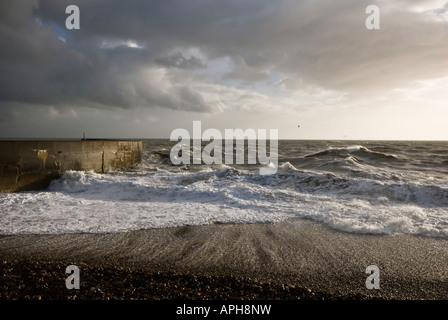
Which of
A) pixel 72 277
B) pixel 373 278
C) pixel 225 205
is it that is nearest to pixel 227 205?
pixel 225 205

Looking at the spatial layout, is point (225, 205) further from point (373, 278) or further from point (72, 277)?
point (72, 277)

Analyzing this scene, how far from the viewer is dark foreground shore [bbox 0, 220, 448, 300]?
121 inches

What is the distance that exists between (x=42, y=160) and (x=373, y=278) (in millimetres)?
10916

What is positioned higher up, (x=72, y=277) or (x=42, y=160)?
(x=42, y=160)

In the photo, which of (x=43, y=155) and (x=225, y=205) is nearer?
(x=225, y=205)

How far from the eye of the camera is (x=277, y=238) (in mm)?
5102

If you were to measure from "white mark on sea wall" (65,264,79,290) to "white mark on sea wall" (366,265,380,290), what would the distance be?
3.65 m

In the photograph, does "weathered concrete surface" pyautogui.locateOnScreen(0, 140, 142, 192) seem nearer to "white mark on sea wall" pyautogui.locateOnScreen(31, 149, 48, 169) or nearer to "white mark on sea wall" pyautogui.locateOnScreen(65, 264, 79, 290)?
"white mark on sea wall" pyautogui.locateOnScreen(31, 149, 48, 169)

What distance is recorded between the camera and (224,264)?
393 cm

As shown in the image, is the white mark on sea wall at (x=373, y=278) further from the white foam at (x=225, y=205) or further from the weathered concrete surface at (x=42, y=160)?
the weathered concrete surface at (x=42, y=160)
